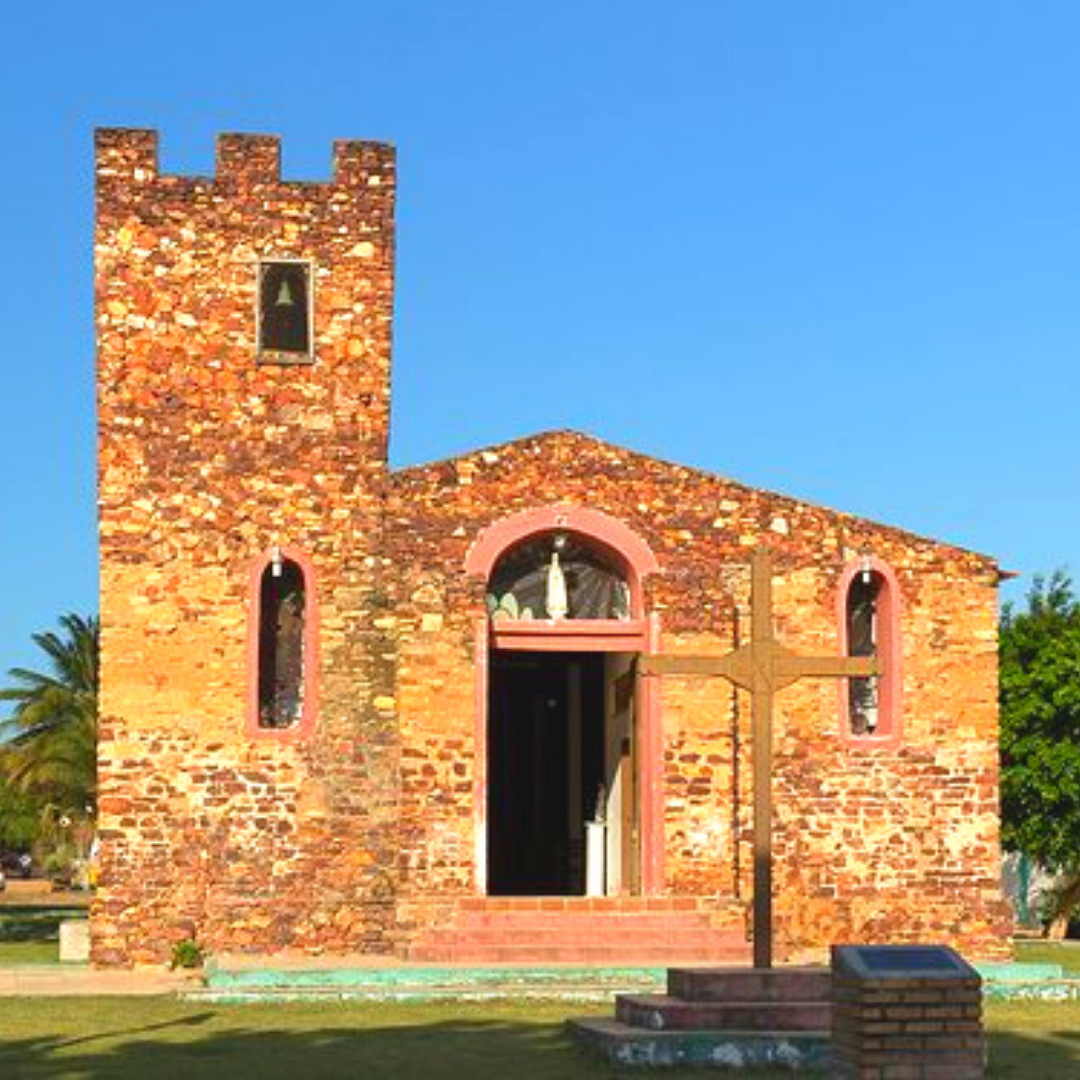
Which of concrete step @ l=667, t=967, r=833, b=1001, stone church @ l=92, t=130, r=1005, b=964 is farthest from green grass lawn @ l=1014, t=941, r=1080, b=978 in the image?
concrete step @ l=667, t=967, r=833, b=1001

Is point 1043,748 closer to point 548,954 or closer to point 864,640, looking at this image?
point 864,640

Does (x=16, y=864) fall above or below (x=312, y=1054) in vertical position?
above

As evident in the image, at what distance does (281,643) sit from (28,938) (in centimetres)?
980

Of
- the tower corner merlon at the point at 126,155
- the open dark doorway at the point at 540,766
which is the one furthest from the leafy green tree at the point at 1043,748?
the tower corner merlon at the point at 126,155

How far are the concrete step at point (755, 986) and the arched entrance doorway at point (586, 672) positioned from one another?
991 cm

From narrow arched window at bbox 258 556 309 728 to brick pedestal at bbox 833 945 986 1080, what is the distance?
14268mm

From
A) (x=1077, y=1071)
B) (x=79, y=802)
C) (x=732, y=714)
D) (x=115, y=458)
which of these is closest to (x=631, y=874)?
(x=732, y=714)

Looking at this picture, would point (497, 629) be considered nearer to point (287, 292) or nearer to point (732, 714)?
point (732, 714)

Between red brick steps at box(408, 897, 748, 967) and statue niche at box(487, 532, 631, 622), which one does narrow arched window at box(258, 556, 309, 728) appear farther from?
red brick steps at box(408, 897, 748, 967)

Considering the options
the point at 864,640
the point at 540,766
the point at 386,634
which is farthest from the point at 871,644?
the point at 540,766

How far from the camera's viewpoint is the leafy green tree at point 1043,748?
3759 centimetres

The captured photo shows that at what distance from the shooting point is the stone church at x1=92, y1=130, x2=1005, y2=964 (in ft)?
87.3

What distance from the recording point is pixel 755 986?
55.3ft

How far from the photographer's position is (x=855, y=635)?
92.9ft
